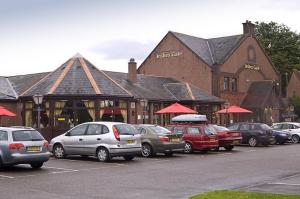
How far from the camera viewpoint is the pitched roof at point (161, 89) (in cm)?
4172

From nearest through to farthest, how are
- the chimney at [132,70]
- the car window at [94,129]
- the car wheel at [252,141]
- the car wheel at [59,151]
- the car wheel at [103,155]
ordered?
the car wheel at [103,155] → the car window at [94,129] → the car wheel at [59,151] → the car wheel at [252,141] → the chimney at [132,70]

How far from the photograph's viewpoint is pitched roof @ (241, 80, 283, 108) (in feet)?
174

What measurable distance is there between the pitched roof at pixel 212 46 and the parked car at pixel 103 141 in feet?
98.7

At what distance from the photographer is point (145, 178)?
15.4 meters

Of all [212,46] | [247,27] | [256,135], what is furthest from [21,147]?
[247,27]

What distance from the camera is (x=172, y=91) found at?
45.8 m

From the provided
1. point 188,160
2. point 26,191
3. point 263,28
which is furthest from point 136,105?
point 263,28

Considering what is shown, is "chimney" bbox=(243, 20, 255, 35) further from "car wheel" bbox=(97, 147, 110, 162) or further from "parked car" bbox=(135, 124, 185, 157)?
"car wheel" bbox=(97, 147, 110, 162)

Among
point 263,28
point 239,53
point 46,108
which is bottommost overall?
point 46,108

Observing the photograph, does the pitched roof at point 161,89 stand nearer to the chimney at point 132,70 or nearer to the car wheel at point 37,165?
the chimney at point 132,70

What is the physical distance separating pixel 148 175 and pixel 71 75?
2031 cm

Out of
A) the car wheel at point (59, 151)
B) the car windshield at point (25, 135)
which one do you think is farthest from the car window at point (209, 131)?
the car windshield at point (25, 135)

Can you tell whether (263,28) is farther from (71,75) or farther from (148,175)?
(148,175)

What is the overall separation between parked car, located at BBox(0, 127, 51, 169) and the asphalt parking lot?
41 cm
